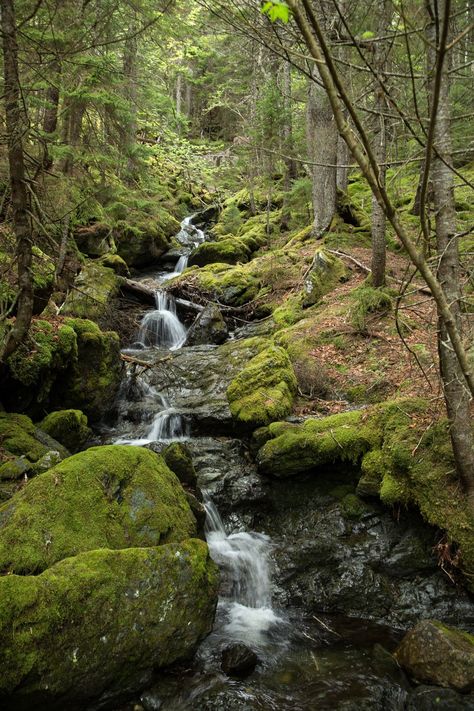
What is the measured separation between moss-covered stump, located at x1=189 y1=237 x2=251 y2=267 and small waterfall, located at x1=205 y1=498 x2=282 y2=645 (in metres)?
13.0

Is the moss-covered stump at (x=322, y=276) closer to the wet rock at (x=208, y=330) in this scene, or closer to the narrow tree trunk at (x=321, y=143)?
the wet rock at (x=208, y=330)

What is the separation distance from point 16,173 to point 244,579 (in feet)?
18.0

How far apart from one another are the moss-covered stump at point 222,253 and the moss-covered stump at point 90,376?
30.2ft

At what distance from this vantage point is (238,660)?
429 cm

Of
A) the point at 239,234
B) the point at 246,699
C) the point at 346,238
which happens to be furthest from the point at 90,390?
the point at 239,234

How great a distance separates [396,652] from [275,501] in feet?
8.07

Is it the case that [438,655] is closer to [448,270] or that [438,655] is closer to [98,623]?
[98,623]

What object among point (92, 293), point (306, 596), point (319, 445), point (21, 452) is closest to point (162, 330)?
point (92, 293)

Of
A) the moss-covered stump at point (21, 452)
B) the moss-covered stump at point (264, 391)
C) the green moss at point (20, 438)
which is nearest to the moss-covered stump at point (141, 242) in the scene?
the moss-covered stump at point (264, 391)

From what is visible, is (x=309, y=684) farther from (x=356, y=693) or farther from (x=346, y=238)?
(x=346, y=238)

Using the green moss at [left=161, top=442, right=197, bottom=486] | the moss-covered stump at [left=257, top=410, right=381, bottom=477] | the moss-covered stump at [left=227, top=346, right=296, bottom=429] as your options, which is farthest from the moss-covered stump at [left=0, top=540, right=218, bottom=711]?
the moss-covered stump at [left=227, top=346, right=296, bottom=429]

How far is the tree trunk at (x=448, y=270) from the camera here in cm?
350

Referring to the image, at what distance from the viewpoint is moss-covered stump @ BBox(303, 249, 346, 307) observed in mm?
11695

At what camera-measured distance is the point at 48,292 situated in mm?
8523
